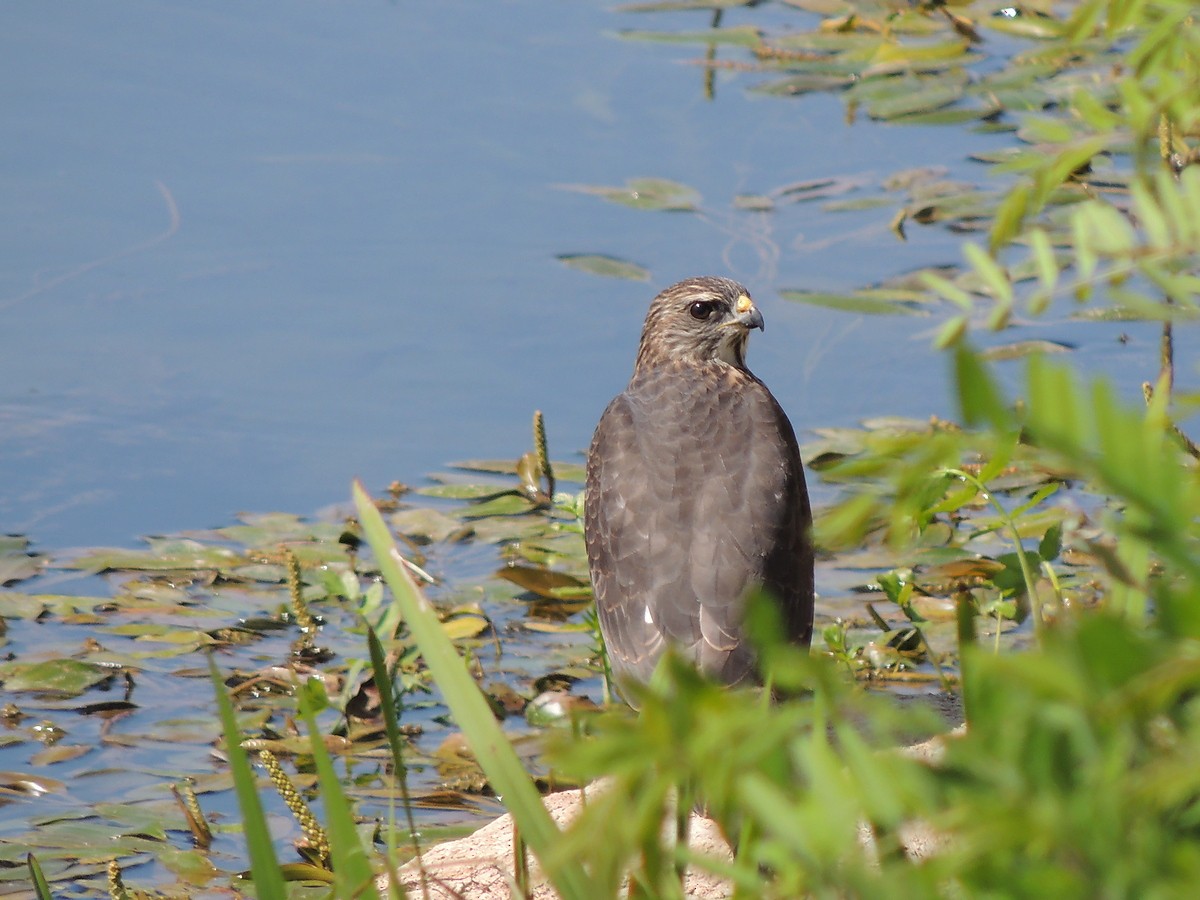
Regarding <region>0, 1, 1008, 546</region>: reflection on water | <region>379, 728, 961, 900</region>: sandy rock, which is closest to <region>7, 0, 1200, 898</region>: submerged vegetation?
<region>379, 728, 961, 900</region>: sandy rock

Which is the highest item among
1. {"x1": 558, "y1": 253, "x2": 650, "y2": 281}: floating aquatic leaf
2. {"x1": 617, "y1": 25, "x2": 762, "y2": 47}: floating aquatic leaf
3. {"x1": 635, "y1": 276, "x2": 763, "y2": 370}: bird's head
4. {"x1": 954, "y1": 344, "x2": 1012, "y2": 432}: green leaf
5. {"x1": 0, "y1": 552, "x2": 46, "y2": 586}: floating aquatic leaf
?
{"x1": 954, "y1": 344, "x2": 1012, "y2": 432}: green leaf

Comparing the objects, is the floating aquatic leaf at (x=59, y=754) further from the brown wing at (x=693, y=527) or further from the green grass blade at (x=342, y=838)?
the green grass blade at (x=342, y=838)

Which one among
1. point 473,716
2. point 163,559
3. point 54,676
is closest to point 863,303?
point 163,559

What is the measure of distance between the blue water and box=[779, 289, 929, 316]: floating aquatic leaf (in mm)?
87

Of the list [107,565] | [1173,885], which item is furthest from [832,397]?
[1173,885]

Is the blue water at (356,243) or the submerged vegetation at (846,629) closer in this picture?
the submerged vegetation at (846,629)

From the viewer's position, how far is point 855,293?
7.69 meters

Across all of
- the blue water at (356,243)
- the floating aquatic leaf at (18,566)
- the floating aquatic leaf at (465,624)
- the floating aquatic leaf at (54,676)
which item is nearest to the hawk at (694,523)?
the floating aquatic leaf at (465,624)

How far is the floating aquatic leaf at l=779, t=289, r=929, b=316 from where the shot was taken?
24.6 ft

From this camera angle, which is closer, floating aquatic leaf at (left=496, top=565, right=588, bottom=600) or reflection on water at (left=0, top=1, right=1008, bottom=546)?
floating aquatic leaf at (left=496, top=565, right=588, bottom=600)

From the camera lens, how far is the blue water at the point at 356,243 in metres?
6.82

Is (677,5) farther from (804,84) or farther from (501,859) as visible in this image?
(501,859)

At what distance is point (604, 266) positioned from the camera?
774 cm

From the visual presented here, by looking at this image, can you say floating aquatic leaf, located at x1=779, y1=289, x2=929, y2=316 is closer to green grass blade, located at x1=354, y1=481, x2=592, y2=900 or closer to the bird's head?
the bird's head
